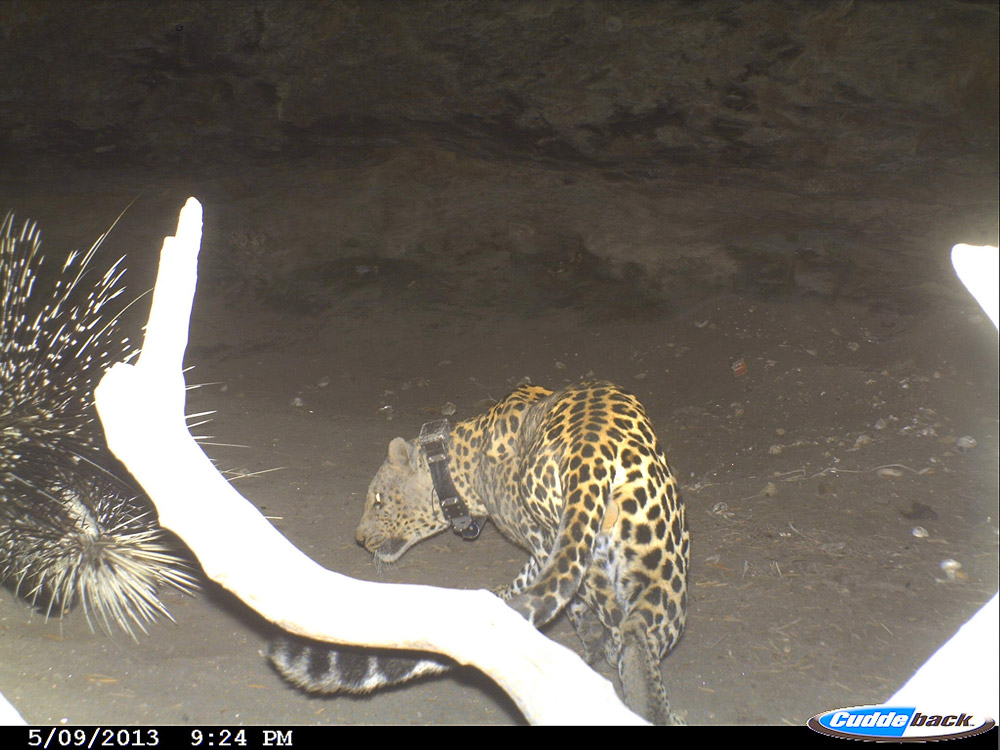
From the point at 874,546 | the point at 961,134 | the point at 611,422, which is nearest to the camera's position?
the point at 611,422

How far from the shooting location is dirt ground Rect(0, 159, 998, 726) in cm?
294

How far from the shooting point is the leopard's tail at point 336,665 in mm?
2242

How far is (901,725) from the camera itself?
166 cm

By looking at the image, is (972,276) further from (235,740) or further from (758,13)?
(758,13)

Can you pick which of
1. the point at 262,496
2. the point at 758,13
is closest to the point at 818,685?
the point at 262,496

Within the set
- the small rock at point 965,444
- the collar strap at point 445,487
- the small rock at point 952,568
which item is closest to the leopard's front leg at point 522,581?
the collar strap at point 445,487

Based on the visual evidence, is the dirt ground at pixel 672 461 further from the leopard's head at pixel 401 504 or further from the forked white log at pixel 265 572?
the forked white log at pixel 265 572

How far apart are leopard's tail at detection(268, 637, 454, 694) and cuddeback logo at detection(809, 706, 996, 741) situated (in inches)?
50.7

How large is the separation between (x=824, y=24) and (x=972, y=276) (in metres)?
3.30

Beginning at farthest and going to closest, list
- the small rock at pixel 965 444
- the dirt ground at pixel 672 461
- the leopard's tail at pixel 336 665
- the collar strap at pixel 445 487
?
the small rock at pixel 965 444
the collar strap at pixel 445 487
the dirt ground at pixel 672 461
the leopard's tail at pixel 336 665

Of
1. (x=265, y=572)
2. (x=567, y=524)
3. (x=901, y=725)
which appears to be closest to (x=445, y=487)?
(x=567, y=524)

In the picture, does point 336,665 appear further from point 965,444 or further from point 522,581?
point 965,444

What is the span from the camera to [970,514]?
3.71m

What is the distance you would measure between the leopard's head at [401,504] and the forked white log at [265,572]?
2.23 meters
